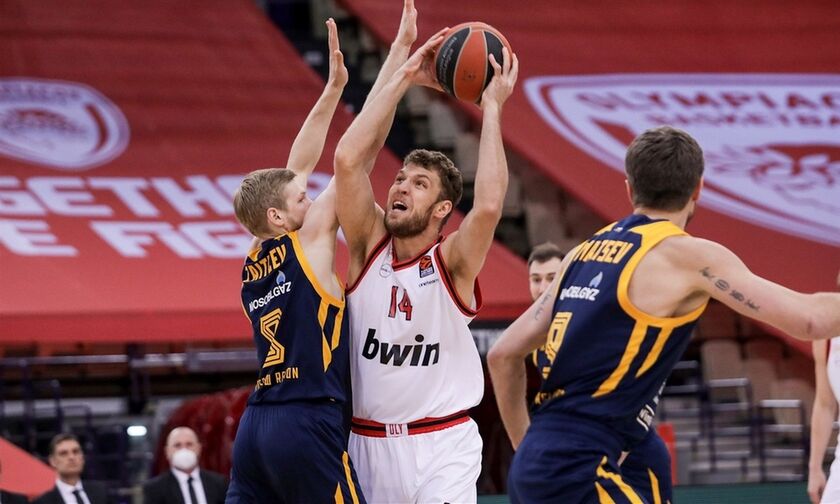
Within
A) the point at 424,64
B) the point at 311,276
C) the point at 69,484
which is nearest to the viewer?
the point at 311,276

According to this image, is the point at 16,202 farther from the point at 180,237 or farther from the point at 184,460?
the point at 184,460

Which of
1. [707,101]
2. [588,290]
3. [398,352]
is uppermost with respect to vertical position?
[707,101]

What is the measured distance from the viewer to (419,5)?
632 inches

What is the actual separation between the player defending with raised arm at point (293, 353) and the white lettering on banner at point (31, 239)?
904cm

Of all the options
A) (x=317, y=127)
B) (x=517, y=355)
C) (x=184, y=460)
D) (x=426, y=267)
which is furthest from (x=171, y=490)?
(x=517, y=355)

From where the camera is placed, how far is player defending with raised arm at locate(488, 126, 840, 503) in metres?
4.04

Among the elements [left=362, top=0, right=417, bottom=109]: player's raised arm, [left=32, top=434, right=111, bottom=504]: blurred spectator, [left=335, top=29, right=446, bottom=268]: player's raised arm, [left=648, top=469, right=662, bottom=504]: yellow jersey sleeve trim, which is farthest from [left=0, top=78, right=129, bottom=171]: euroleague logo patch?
[left=648, top=469, right=662, bottom=504]: yellow jersey sleeve trim

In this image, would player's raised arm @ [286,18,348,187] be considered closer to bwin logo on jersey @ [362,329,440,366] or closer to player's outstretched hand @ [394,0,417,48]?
player's outstretched hand @ [394,0,417,48]

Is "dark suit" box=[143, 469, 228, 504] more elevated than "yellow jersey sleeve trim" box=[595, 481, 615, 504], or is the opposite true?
"dark suit" box=[143, 469, 228, 504]

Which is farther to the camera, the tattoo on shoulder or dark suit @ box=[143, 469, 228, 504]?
dark suit @ box=[143, 469, 228, 504]

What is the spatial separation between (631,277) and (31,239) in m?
11.0

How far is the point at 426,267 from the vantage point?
17.7 ft

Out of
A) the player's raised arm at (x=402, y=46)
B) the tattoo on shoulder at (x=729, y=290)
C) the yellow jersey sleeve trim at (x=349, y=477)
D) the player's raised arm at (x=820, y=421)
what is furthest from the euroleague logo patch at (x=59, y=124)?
the tattoo on shoulder at (x=729, y=290)

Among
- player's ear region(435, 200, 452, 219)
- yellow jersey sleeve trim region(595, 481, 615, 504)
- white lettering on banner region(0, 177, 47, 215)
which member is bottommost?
yellow jersey sleeve trim region(595, 481, 615, 504)
